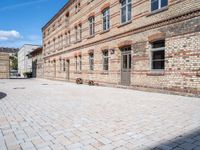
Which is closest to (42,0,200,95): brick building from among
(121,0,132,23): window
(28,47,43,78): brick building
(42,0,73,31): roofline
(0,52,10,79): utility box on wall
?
(121,0,132,23): window

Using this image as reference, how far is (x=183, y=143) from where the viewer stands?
12.4 ft

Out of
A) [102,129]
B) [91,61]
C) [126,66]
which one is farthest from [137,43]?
[102,129]

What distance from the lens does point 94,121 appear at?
17.9 feet

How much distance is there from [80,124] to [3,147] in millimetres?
1945

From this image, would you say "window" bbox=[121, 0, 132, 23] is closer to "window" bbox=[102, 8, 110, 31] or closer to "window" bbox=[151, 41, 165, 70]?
"window" bbox=[102, 8, 110, 31]

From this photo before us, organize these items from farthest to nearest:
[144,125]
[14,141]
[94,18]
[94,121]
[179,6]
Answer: [94,18] → [179,6] → [94,121] → [144,125] → [14,141]

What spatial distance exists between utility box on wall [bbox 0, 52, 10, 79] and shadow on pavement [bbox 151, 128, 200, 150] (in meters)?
35.9

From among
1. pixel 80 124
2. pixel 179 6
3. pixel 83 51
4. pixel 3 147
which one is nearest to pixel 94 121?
pixel 80 124

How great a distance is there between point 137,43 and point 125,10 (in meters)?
3.15

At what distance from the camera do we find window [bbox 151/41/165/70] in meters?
11.4

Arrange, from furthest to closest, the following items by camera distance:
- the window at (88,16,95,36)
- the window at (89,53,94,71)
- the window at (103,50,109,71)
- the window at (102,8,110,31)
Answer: the window at (89,53,94,71) < the window at (88,16,95,36) < the window at (103,50,109,71) < the window at (102,8,110,31)

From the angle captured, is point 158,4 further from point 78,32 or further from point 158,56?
point 78,32

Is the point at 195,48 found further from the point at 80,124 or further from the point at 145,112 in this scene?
the point at 80,124

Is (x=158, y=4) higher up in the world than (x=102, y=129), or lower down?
higher up
